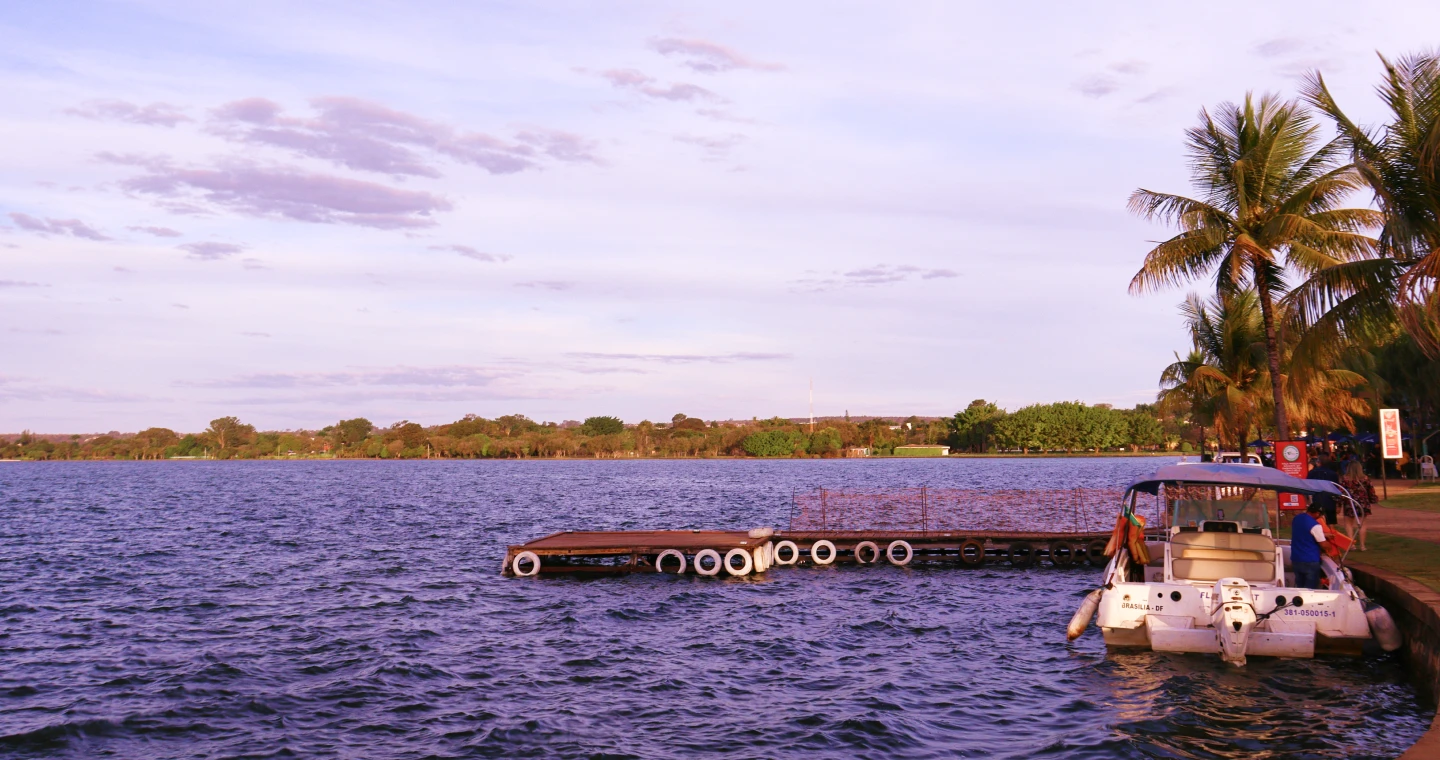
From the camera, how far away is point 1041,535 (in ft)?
108

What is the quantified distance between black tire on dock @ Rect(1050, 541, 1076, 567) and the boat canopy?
13.8 metres

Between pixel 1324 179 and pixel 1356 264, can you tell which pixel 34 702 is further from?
pixel 1324 179

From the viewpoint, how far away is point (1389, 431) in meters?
28.1

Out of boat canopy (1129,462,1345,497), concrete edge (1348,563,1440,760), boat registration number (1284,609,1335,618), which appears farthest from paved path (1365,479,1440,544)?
boat registration number (1284,609,1335,618)

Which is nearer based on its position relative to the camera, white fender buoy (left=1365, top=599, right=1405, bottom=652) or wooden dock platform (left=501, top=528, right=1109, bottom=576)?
white fender buoy (left=1365, top=599, right=1405, bottom=652)

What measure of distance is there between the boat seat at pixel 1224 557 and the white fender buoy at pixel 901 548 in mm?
15404

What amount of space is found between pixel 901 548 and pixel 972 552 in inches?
85.9

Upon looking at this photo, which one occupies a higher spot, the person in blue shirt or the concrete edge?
the person in blue shirt

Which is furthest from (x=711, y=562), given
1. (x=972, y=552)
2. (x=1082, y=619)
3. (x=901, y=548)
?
(x=1082, y=619)

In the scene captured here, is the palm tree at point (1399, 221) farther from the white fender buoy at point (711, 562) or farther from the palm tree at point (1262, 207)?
the white fender buoy at point (711, 562)

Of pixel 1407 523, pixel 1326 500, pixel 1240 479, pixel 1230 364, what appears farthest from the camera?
pixel 1230 364

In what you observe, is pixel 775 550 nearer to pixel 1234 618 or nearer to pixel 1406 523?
pixel 1406 523

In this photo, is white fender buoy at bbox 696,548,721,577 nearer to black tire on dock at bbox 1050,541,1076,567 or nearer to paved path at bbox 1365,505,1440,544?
black tire on dock at bbox 1050,541,1076,567

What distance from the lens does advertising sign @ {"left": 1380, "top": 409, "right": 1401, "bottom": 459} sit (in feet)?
90.9
